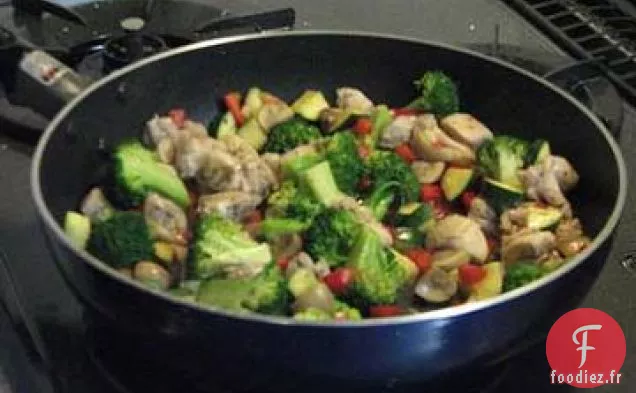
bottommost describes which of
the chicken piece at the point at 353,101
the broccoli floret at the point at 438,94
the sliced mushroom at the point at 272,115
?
→ the sliced mushroom at the point at 272,115

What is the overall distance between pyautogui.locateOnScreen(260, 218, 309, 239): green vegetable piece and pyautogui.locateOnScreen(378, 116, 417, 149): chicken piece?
0.55 ft

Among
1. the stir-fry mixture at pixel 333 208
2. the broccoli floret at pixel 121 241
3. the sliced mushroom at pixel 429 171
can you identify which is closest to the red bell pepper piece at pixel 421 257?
the stir-fry mixture at pixel 333 208

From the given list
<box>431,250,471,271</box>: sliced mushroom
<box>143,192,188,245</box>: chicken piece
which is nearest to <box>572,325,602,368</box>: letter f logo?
<box>431,250,471,271</box>: sliced mushroom

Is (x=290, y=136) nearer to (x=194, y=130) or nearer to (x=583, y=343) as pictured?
(x=194, y=130)

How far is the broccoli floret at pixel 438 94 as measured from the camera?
3.54 feet

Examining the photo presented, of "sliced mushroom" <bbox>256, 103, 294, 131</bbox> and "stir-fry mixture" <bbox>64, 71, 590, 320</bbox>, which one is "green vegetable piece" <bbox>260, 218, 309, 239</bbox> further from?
"sliced mushroom" <bbox>256, 103, 294, 131</bbox>

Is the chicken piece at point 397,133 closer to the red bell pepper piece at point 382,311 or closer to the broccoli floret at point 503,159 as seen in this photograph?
the broccoli floret at point 503,159

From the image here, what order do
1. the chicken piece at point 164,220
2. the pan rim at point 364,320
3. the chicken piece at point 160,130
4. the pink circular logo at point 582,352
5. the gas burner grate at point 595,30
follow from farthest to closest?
the gas burner grate at point 595,30 → the chicken piece at point 160,130 → the chicken piece at point 164,220 → the pink circular logo at point 582,352 → the pan rim at point 364,320

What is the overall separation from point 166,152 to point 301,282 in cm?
25

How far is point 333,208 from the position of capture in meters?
0.95

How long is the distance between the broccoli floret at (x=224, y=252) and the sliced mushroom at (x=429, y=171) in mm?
195

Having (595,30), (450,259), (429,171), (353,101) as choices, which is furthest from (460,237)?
(595,30)

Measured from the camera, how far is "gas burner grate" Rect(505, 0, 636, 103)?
4.16 ft

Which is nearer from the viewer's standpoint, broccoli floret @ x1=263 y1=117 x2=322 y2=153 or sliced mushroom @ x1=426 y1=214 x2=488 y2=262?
sliced mushroom @ x1=426 y1=214 x2=488 y2=262
